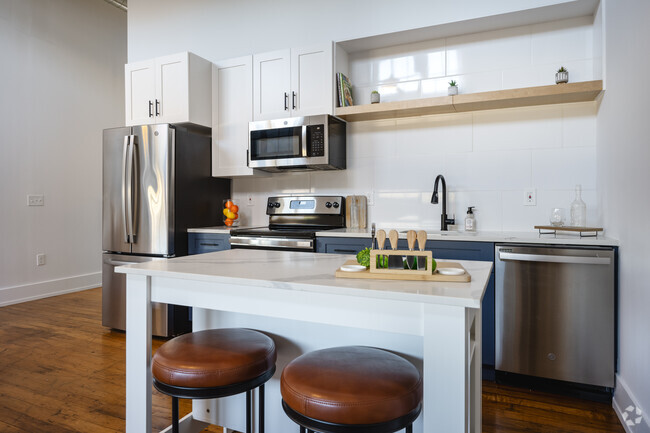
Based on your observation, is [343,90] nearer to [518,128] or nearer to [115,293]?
[518,128]

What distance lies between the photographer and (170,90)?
3.55 m

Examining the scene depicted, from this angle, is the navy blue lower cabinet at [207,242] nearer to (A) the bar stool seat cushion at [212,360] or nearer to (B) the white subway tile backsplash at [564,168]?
(A) the bar stool seat cushion at [212,360]

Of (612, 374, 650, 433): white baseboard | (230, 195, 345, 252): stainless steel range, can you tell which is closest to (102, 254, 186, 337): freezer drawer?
(230, 195, 345, 252): stainless steel range

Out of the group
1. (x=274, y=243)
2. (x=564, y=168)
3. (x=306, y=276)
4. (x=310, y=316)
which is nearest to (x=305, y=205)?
(x=274, y=243)

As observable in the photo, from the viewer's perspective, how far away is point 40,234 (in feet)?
15.0

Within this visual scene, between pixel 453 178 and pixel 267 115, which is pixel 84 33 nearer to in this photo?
pixel 267 115

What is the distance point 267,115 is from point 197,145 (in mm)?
688

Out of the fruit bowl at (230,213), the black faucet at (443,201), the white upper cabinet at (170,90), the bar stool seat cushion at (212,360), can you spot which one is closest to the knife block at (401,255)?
the bar stool seat cushion at (212,360)

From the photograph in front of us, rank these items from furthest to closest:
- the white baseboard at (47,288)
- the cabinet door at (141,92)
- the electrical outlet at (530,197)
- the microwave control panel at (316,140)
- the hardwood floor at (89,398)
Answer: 1. the white baseboard at (47,288)
2. the cabinet door at (141,92)
3. the microwave control panel at (316,140)
4. the electrical outlet at (530,197)
5. the hardwood floor at (89,398)

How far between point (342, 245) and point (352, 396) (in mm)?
1893

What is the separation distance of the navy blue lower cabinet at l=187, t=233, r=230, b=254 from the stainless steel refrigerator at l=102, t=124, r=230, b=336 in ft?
0.19

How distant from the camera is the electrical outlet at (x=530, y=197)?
113 inches

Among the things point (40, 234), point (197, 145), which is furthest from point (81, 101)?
point (197, 145)

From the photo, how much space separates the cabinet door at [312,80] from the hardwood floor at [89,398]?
2243 millimetres
